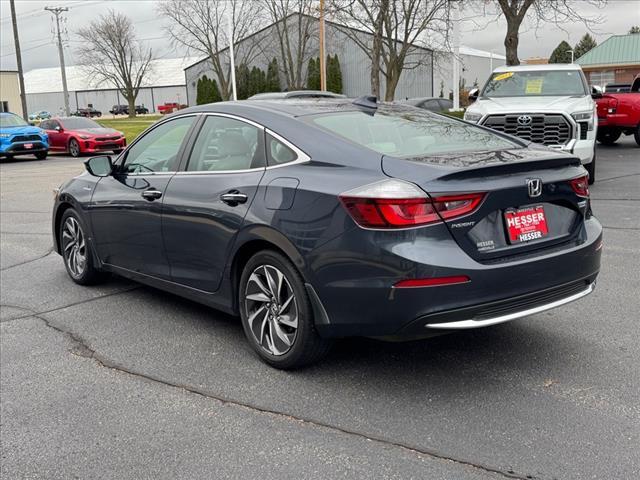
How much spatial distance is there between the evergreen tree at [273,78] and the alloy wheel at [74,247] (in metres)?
50.9

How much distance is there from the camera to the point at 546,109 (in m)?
10.7

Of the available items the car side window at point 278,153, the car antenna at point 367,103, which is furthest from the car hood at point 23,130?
the car side window at point 278,153

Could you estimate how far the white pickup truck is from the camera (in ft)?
34.8

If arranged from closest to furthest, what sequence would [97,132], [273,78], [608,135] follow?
[608,135]
[97,132]
[273,78]

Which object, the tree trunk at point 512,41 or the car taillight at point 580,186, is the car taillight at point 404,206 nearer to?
the car taillight at point 580,186

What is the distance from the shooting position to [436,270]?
3.36 meters

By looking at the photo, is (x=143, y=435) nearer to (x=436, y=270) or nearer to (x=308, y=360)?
(x=308, y=360)

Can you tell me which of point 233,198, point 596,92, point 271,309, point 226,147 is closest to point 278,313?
point 271,309

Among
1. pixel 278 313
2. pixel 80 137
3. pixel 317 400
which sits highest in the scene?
pixel 80 137

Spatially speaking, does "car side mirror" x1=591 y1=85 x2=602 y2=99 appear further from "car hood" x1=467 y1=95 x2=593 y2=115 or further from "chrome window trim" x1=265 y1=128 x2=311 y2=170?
"chrome window trim" x1=265 y1=128 x2=311 y2=170

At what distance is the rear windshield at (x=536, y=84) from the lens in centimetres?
1198

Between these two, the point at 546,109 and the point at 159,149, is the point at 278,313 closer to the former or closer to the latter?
the point at 159,149

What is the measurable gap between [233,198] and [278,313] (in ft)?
2.49

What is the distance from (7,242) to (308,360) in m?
6.31
